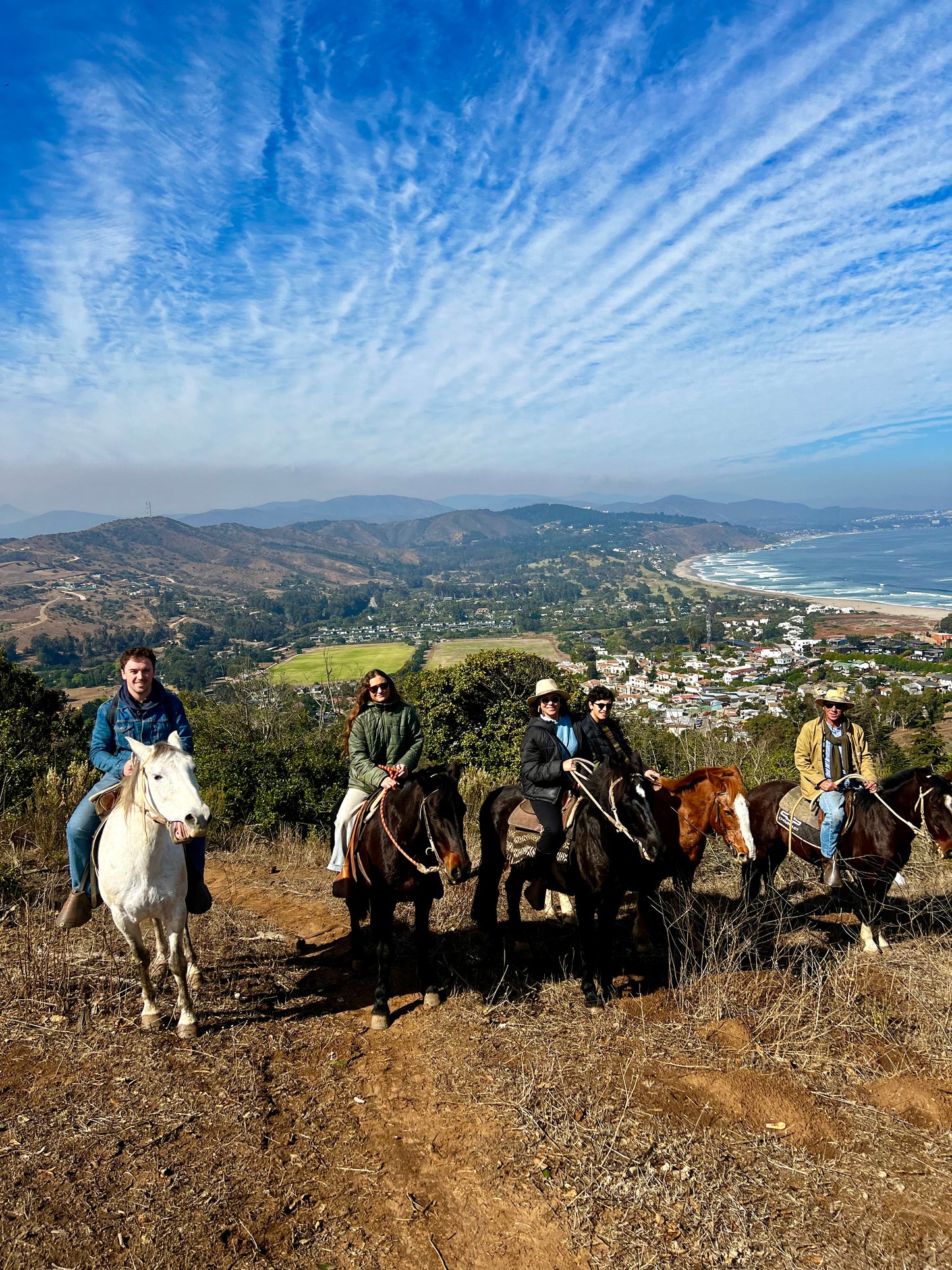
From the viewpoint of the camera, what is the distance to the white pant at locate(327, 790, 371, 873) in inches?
210

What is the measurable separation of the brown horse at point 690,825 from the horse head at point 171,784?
4026mm

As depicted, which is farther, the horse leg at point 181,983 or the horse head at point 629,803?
the horse head at point 629,803

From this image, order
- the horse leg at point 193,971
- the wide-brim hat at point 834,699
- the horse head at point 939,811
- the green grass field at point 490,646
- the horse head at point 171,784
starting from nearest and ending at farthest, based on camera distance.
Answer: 1. the horse head at point 171,784
2. the horse leg at point 193,971
3. the horse head at point 939,811
4. the wide-brim hat at point 834,699
5. the green grass field at point 490,646

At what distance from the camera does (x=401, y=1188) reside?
128 inches

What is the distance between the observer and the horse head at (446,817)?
4.32m

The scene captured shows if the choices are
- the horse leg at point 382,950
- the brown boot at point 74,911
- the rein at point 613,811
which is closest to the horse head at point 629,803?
the rein at point 613,811

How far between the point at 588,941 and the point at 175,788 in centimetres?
336

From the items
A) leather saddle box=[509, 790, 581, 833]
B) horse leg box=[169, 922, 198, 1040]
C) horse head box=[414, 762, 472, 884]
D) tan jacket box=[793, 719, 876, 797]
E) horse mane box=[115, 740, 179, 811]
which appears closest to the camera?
horse mane box=[115, 740, 179, 811]

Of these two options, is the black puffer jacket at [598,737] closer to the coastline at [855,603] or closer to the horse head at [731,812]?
the horse head at [731,812]

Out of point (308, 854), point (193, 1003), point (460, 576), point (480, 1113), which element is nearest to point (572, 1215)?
point (480, 1113)

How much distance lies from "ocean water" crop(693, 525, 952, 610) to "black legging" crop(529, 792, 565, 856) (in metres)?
85.0

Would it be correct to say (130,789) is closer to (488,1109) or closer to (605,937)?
(488,1109)

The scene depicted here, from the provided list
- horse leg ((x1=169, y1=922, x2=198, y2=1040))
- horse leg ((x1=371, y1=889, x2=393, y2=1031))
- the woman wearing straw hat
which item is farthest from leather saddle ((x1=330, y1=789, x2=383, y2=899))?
the woman wearing straw hat

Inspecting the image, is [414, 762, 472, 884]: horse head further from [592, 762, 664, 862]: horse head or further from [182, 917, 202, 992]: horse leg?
[182, 917, 202, 992]: horse leg
